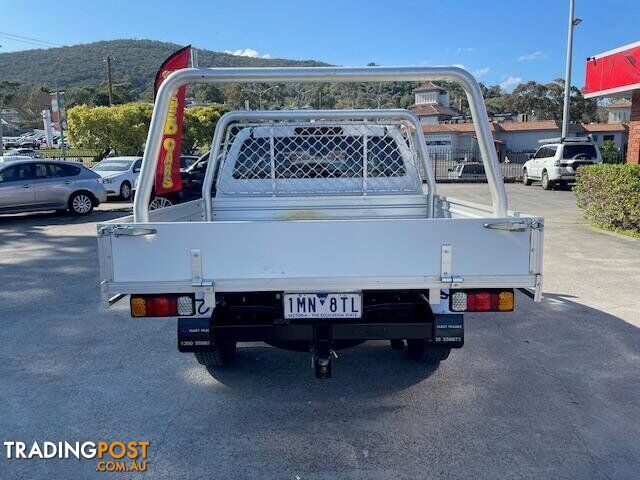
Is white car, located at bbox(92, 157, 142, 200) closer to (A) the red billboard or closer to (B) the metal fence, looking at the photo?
(B) the metal fence

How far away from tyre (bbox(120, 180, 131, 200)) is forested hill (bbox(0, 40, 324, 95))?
2649 inches

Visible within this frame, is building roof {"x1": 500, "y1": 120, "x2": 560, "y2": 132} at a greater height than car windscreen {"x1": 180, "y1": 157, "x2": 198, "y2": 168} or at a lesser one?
greater

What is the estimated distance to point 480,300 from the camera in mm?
3307

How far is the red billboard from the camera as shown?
13.9 meters

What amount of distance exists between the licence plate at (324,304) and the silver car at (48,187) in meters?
12.1

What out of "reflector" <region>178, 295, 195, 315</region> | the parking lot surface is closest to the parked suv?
the parking lot surface

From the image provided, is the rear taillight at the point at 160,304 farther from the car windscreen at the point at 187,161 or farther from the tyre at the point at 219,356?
the car windscreen at the point at 187,161

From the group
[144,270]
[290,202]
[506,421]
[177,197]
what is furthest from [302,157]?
[177,197]

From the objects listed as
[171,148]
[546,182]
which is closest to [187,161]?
[546,182]

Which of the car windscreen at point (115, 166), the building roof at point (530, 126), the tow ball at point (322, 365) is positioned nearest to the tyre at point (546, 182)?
the car windscreen at point (115, 166)

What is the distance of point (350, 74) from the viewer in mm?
3102

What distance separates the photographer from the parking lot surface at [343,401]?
3.05m

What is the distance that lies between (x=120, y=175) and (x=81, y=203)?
3213 millimetres

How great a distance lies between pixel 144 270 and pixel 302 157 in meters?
2.49
